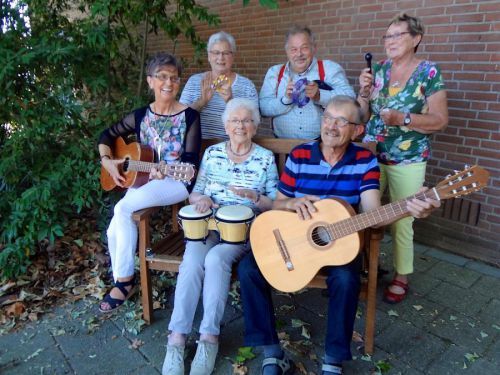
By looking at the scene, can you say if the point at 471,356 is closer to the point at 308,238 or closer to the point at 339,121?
the point at 308,238

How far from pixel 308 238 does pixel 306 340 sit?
78 centimetres

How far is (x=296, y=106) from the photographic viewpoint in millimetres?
2920

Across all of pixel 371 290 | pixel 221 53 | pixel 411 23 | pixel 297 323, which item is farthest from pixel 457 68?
pixel 297 323

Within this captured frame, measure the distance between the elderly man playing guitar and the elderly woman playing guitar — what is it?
81cm

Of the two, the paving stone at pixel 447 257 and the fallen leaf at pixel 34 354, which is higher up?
the paving stone at pixel 447 257

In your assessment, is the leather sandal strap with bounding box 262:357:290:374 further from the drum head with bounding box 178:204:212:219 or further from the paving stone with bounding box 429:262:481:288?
the paving stone with bounding box 429:262:481:288

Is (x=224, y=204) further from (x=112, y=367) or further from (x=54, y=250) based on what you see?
(x=54, y=250)

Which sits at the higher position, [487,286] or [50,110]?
[50,110]

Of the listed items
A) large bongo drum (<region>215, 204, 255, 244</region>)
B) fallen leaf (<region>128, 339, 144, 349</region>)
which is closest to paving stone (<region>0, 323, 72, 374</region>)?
fallen leaf (<region>128, 339, 144, 349</region>)

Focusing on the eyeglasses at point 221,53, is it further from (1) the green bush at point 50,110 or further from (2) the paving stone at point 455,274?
(2) the paving stone at point 455,274

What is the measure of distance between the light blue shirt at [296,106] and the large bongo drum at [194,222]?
935 millimetres

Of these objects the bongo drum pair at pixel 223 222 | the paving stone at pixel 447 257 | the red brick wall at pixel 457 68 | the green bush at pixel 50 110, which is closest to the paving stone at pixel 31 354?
A: the green bush at pixel 50 110

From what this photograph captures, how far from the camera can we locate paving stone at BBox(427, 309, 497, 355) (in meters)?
2.53

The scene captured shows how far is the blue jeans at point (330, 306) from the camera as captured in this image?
2137mm
